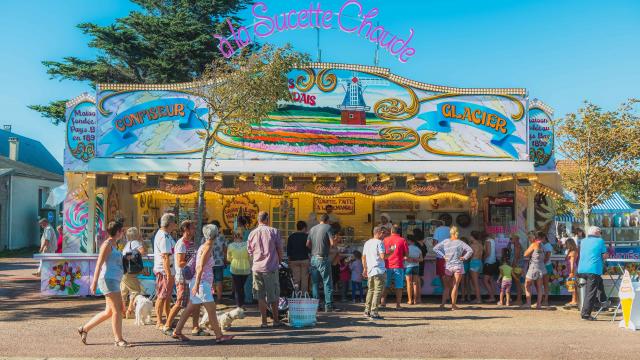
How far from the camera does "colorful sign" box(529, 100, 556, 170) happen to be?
16.1 m

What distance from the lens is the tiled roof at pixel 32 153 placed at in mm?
42625

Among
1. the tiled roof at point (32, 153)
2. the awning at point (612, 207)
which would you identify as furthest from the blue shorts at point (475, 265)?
the tiled roof at point (32, 153)

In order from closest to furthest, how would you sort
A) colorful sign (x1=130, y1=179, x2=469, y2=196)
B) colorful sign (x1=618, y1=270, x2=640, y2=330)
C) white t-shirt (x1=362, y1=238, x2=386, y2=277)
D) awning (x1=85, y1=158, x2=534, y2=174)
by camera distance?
colorful sign (x1=618, y1=270, x2=640, y2=330), white t-shirt (x1=362, y1=238, x2=386, y2=277), awning (x1=85, y1=158, x2=534, y2=174), colorful sign (x1=130, y1=179, x2=469, y2=196)

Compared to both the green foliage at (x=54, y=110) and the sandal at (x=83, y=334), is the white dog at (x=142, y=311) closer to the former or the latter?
the sandal at (x=83, y=334)

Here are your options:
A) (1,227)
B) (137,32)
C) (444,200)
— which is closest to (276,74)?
(444,200)

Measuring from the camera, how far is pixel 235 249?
40.8ft

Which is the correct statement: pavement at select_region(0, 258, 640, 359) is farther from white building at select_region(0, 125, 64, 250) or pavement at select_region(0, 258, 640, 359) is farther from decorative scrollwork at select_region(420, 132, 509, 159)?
white building at select_region(0, 125, 64, 250)

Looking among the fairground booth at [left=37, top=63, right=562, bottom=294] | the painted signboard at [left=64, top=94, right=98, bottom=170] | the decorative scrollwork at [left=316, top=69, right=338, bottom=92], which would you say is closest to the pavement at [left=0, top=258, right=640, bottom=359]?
the fairground booth at [left=37, top=63, right=562, bottom=294]

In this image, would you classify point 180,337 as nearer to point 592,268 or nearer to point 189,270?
point 189,270

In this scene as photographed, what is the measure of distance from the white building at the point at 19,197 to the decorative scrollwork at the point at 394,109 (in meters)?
24.1

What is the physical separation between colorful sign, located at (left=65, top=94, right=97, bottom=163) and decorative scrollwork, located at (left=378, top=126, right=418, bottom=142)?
263 inches

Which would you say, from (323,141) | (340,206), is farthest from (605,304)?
(340,206)

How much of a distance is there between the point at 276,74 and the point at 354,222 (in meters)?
6.47

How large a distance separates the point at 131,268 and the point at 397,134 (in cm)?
749
